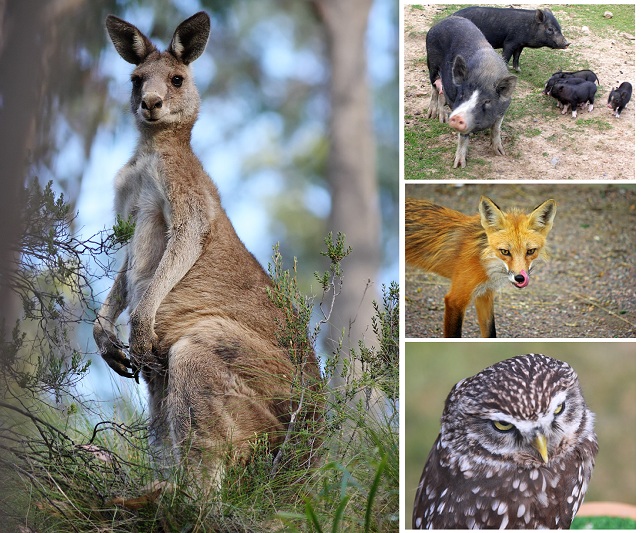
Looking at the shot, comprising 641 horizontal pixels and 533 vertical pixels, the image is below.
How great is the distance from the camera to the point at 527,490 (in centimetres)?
441

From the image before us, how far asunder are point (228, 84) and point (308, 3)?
45.4 inches

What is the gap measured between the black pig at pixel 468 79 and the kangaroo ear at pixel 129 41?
163 cm

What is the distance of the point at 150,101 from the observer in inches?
191

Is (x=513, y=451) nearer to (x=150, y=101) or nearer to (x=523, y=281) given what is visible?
(x=523, y=281)

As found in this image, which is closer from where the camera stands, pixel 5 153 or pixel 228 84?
pixel 5 153

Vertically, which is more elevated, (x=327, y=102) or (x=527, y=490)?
(x=327, y=102)

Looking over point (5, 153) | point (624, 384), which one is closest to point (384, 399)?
point (624, 384)

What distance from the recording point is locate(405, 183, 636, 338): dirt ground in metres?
4.89

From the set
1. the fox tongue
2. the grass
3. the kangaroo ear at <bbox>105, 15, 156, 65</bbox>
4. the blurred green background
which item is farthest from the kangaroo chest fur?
the fox tongue

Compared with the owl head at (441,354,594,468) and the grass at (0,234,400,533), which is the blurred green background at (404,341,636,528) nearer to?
the grass at (0,234,400,533)

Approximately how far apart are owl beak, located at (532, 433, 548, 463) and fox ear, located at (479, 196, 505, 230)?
50.0 inches

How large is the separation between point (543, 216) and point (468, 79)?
87 cm

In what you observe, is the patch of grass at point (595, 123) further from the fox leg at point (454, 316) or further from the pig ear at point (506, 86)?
the fox leg at point (454, 316)

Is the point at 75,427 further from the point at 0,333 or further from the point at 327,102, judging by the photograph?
the point at 327,102
